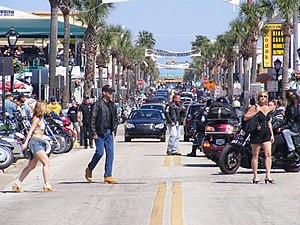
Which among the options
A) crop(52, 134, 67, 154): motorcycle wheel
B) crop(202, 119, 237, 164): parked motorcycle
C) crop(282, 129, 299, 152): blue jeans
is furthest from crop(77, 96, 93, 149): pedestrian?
crop(282, 129, 299, 152): blue jeans

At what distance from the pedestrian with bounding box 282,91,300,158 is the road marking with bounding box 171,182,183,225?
3434mm

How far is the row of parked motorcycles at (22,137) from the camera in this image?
1991cm

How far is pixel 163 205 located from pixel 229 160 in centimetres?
576

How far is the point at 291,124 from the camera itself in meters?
18.9

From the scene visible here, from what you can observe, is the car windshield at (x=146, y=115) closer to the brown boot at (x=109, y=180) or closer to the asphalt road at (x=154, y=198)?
the asphalt road at (x=154, y=198)

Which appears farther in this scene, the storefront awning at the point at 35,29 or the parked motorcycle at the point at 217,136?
the storefront awning at the point at 35,29

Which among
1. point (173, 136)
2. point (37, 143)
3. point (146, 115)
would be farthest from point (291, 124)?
point (146, 115)

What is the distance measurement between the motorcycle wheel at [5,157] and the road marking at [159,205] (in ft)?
16.3

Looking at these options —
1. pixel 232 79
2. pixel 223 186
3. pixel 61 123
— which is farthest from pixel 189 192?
pixel 232 79

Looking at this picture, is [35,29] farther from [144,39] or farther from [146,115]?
[144,39]

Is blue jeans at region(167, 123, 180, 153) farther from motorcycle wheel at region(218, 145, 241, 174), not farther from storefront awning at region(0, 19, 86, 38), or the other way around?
storefront awning at region(0, 19, 86, 38)

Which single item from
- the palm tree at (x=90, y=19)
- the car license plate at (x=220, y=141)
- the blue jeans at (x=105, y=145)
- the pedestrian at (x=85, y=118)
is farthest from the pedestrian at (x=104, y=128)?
the palm tree at (x=90, y=19)

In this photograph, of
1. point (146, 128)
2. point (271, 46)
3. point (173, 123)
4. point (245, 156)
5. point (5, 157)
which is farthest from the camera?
point (271, 46)

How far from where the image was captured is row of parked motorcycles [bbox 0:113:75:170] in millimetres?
19906
